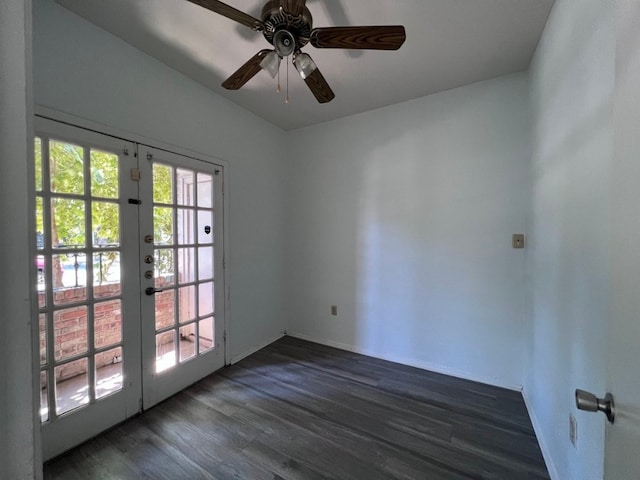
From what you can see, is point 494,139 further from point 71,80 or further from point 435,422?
point 71,80

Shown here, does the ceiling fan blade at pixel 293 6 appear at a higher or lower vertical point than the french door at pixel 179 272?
higher

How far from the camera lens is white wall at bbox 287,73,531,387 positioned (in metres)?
2.13

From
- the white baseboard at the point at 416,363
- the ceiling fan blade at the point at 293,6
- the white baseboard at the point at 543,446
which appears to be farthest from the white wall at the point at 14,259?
the white baseboard at the point at 416,363

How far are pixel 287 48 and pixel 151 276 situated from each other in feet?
6.08

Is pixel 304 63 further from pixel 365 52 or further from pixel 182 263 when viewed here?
pixel 182 263

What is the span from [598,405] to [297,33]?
1.85 metres

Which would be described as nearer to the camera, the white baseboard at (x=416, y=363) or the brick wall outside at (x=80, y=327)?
the brick wall outside at (x=80, y=327)

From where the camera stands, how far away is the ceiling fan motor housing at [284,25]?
125 cm

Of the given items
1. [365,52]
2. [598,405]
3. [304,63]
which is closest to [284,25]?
[304,63]

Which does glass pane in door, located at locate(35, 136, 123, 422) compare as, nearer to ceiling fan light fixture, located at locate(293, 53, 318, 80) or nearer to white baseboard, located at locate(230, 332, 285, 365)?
white baseboard, located at locate(230, 332, 285, 365)

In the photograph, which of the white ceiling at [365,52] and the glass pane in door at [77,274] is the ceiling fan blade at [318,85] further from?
the glass pane in door at [77,274]

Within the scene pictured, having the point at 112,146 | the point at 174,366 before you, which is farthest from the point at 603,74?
the point at 174,366

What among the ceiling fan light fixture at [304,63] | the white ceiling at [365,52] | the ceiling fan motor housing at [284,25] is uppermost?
the white ceiling at [365,52]

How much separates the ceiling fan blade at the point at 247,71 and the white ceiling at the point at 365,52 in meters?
0.34
